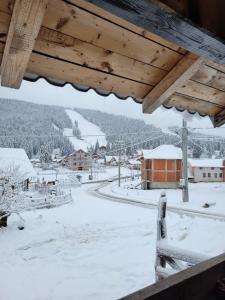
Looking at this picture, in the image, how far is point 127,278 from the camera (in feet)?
21.7

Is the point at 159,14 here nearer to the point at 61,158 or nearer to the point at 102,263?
the point at 102,263

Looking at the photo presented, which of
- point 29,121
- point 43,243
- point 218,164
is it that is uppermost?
point 29,121

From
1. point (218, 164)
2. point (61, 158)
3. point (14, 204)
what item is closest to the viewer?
point (14, 204)

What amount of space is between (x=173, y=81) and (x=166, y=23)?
4.59 feet

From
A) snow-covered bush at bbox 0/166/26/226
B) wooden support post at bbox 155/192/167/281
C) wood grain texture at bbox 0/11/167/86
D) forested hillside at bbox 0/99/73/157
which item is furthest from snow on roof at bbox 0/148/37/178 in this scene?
forested hillside at bbox 0/99/73/157

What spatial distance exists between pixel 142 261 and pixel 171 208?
9.09m

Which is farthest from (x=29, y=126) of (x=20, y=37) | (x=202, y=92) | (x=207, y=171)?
(x=20, y=37)

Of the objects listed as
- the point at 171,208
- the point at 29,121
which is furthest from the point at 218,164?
the point at 29,121

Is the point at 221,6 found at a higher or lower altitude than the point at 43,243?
higher

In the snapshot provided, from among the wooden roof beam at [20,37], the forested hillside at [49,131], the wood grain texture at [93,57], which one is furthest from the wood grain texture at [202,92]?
→ the forested hillside at [49,131]

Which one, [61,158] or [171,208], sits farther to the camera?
[61,158]

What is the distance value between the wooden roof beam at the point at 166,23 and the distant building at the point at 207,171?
3711 cm

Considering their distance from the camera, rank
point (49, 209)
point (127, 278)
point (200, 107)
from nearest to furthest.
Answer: point (200, 107), point (127, 278), point (49, 209)

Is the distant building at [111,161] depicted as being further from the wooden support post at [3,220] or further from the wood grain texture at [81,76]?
the wood grain texture at [81,76]
